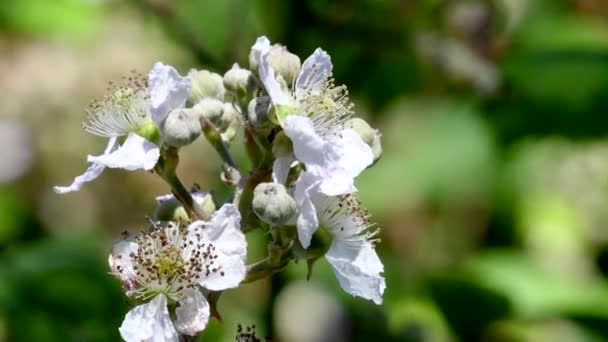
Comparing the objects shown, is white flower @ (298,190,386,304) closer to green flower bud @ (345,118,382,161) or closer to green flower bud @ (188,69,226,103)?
green flower bud @ (345,118,382,161)

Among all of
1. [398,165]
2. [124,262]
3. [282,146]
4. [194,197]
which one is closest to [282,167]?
[282,146]

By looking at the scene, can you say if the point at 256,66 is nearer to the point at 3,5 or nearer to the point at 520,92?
the point at 520,92

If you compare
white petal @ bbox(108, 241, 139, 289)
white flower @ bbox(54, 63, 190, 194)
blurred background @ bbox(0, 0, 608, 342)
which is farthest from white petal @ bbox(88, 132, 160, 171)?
blurred background @ bbox(0, 0, 608, 342)

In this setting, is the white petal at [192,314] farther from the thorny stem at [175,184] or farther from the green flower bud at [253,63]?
the green flower bud at [253,63]

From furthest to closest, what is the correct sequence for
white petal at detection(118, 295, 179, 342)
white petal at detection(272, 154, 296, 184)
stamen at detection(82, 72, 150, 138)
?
1. stamen at detection(82, 72, 150, 138)
2. white petal at detection(272, 154, 296, 184)
3. white petal at detection(118, 295, 179, 342)

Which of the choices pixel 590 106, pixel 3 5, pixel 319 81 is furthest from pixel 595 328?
pixel 3 5
